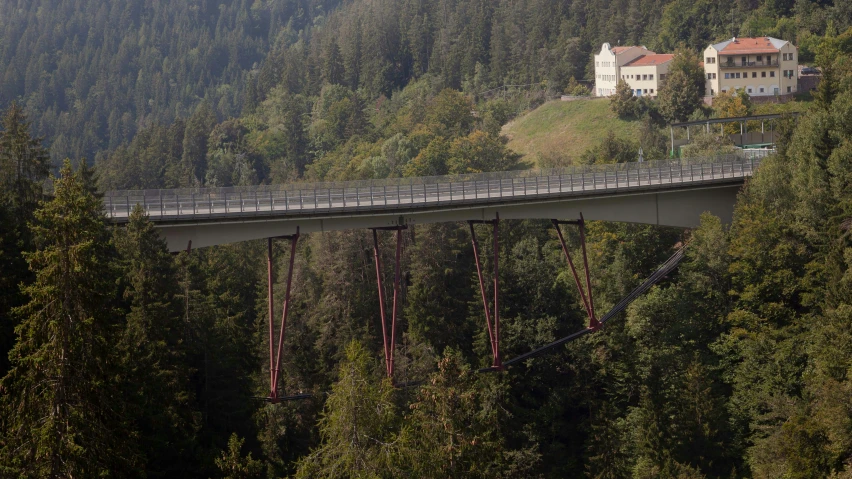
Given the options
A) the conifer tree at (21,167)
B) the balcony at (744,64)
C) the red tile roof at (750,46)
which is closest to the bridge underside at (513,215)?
the conifer tree at (21,167)

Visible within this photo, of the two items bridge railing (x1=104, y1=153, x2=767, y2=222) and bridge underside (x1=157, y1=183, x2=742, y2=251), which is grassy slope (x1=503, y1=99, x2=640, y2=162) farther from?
bridge railing (x1=104, y1=153, x2=767, y2=222)

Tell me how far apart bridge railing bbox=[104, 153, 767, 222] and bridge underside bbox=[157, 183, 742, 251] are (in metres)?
0.51

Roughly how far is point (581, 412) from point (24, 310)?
3525 cm

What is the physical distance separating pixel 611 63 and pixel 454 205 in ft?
208

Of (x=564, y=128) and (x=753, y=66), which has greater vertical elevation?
(x=753, y=66)

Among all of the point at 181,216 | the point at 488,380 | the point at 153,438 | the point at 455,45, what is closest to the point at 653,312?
the point at 488,380

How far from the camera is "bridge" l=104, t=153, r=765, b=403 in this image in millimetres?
50219

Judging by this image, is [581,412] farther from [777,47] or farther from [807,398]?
[777,47]

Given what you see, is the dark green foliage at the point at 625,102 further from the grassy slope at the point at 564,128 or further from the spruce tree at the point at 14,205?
the spruce tree at the point at 14,205

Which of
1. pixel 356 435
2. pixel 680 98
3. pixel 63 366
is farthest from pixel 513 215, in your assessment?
pixel 680 98

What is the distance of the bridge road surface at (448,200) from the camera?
50.3 metres

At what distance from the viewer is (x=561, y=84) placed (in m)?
123

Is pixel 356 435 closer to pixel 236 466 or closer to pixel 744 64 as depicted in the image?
pixel 236 466

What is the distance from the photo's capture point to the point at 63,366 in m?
30.0
